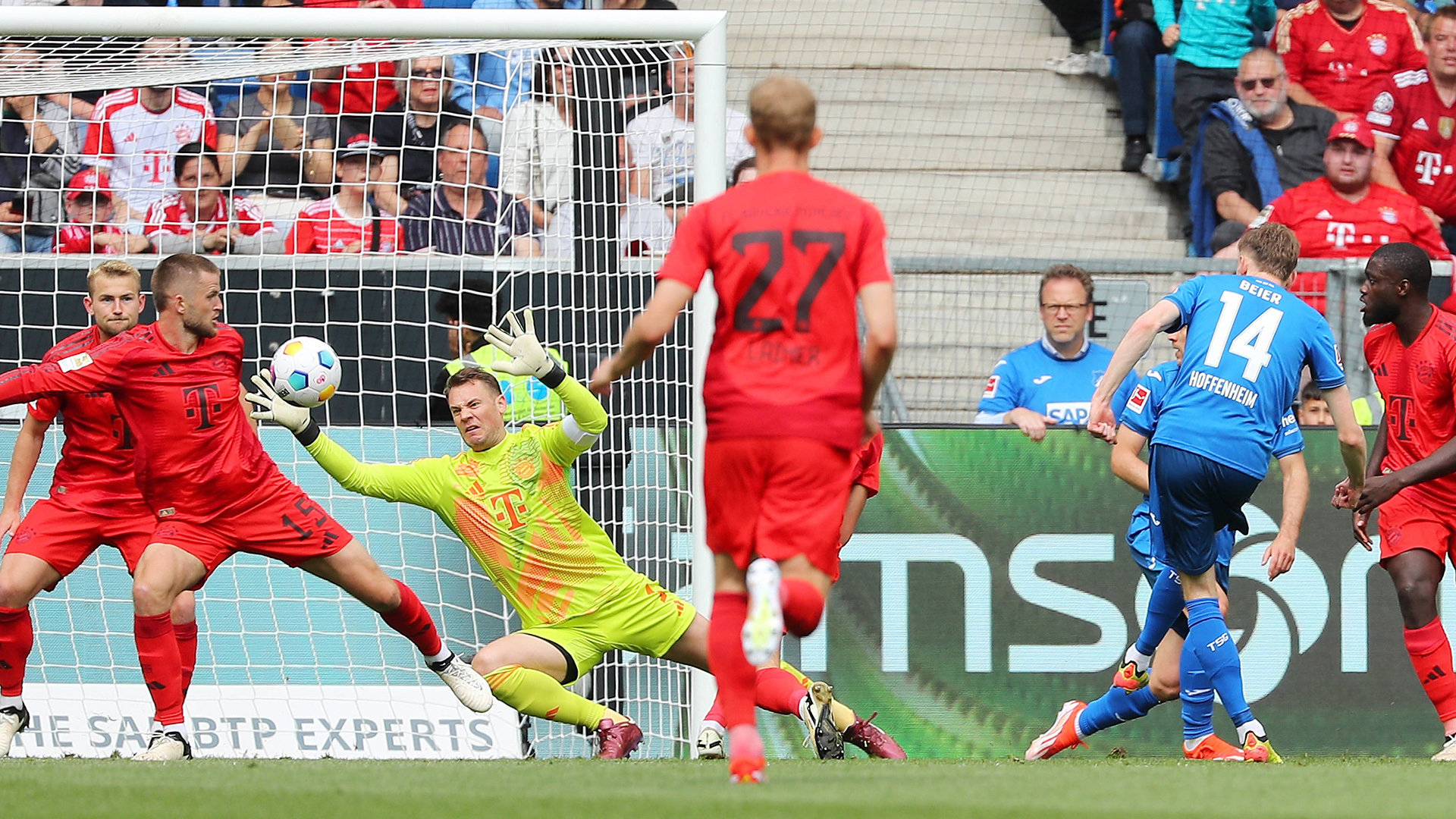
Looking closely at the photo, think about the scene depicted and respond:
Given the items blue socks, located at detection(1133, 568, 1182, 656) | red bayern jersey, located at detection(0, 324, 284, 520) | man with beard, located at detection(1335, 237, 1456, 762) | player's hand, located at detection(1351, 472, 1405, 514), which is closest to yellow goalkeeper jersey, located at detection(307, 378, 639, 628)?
red bayern jersey, located at detection(0, 324, 284, 520)

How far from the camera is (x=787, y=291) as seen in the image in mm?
4348

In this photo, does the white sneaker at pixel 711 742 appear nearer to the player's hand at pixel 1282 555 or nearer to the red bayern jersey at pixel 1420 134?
the player's hand at pixel 1282 555

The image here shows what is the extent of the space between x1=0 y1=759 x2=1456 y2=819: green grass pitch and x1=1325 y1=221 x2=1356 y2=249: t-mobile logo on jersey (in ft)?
17.3

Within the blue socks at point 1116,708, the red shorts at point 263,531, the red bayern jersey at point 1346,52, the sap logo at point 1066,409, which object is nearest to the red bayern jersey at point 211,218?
the red shorts at point 263,531

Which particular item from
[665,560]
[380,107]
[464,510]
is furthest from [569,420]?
[380,107]

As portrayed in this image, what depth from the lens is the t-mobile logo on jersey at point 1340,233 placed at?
→ 1012 centimetres

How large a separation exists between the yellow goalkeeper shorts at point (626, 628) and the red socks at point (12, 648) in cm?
193

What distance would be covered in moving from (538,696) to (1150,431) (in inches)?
105

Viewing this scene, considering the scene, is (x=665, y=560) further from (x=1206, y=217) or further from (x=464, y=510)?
(x=1206, y=217)

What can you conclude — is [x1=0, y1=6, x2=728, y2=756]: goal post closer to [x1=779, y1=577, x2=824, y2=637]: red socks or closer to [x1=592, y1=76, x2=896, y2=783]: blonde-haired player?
[x1=592, y1=76, x2=896, y2=783]: blonde-haired player

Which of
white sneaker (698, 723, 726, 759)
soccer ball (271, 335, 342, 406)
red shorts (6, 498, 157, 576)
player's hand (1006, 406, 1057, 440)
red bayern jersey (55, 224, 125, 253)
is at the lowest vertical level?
white sneaker (698, 723, 726, 759)

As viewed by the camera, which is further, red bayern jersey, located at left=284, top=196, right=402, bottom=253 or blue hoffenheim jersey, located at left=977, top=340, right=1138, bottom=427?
red bayern jersey, located at left=284, top=196, right=402, bottom=253

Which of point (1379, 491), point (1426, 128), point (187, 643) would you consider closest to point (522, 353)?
point (187, 643)

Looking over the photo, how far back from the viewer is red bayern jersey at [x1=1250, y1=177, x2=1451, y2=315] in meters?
10.1
